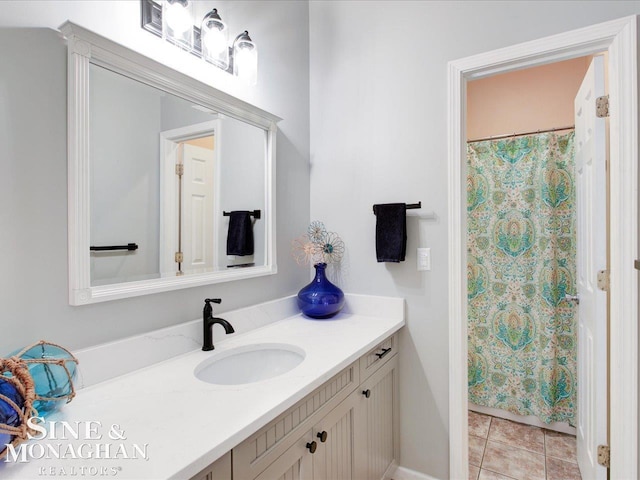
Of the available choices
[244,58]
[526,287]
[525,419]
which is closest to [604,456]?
[525,419]

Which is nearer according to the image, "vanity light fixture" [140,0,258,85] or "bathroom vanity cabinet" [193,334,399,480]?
"bathroom vanity cabinet" [193,334,399,480]

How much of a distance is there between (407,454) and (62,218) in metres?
1.86

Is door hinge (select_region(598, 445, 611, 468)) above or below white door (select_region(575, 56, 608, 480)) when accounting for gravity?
below

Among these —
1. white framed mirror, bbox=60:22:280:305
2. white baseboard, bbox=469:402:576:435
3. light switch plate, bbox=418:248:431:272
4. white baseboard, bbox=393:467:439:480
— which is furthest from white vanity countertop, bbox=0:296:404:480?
white baseboard, bbox=469:402:576:435

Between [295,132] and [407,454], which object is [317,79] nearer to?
[295,132]

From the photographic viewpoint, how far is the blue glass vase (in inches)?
70.7

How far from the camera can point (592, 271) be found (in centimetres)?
158

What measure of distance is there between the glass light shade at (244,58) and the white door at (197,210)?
15.1 inches

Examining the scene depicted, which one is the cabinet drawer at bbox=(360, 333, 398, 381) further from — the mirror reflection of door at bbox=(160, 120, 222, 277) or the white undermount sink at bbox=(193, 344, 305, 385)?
the mirror reflection of door at bbox=(160, 120, 222, 277)

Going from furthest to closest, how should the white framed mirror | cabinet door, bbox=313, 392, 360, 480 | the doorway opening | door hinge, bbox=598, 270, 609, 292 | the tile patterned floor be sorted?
the doorway opening
the tile patterned floor
door hinge, bbox=598, 270, 609, 292
cabinet door, bbox=313, 392, 360, 480
the white framed mirror

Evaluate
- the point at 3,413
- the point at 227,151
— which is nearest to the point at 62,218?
the point at 3,413

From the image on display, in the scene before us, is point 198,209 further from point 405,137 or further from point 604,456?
point 604,456

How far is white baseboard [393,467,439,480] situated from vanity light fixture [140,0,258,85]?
2050 mm

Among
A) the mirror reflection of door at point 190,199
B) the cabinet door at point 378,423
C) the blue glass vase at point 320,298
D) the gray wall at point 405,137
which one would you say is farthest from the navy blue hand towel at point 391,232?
the mirror reflection of door at point 190,199
